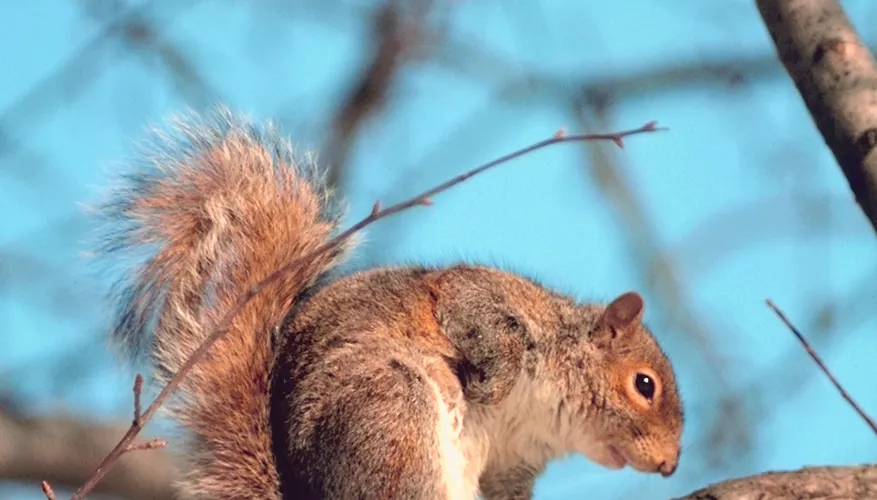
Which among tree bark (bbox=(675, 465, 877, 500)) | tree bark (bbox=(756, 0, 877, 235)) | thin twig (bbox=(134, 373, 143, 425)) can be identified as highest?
tree bark (bbox=(756, 0, 877, 235))

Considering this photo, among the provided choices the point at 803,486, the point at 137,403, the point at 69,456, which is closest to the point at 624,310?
the point at 803,486

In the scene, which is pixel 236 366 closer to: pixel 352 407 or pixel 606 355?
pixel 352 407

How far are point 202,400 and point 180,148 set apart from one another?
782 mm

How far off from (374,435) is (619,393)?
85 centimetres

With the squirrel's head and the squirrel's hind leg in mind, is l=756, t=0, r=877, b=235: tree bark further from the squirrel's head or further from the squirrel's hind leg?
the squirrel's hind leg

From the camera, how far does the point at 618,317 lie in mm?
3475

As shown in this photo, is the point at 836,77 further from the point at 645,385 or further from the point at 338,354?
the point at 338,354

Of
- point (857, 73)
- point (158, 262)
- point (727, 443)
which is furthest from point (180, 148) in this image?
point (727, 443)

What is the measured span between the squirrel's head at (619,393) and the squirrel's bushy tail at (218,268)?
0.72 metres

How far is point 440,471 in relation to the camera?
2.91m

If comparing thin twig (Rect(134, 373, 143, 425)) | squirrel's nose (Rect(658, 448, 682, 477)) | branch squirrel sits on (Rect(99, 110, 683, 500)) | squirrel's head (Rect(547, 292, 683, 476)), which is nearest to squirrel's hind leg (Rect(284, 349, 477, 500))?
branch squirrel sits on (Rect(99, 110, 683, 500))

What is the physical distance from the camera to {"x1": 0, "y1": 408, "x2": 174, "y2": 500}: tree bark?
356 centimetres

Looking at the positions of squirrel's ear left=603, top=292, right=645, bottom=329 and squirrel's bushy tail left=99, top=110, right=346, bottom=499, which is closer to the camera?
squirrel's bushy tail left=99, top=110, right=346, bottom=499

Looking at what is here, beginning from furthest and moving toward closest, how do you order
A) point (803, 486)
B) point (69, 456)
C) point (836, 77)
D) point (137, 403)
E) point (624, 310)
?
point (69, 456) < point (624, 310) < point (836, 77) < point (803, 486) < point (137, 403)
